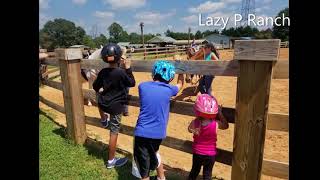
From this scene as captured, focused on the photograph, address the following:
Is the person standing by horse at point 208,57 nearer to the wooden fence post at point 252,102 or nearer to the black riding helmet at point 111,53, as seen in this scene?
the black riding helmet at point 111,53

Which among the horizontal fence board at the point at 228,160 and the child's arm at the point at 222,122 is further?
the child's arm at the point at 222,122

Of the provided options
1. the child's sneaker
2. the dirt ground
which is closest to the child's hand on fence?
the dirt ground

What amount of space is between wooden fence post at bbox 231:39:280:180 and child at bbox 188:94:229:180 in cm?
23

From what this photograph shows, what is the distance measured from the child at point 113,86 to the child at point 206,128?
3.80 feet

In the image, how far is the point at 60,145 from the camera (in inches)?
219

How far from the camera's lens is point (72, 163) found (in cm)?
482

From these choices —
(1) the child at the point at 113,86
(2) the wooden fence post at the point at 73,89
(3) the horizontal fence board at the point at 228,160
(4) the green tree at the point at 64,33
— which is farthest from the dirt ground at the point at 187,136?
(4) the green tree at the point at 64,33

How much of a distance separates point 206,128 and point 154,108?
569 mm

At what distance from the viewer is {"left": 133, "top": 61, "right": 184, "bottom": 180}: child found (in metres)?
3.66

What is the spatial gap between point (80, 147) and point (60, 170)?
0.91 m

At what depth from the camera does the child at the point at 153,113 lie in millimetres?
3664

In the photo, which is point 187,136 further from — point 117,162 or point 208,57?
point 117,162

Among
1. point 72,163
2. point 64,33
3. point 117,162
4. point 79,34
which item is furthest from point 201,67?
point 64,33
